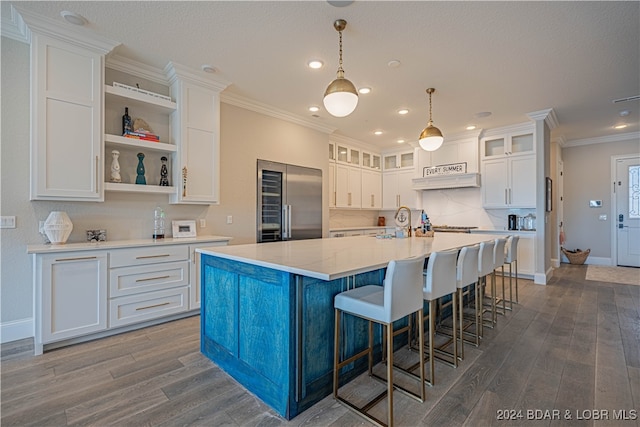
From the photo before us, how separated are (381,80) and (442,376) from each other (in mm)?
3148

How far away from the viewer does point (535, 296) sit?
4.18 metres

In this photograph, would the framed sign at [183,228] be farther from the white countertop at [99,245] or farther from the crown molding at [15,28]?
the crown molding at [15,28]

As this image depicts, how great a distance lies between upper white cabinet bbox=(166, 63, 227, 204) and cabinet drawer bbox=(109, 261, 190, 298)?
809mm

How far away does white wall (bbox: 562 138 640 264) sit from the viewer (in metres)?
6.34

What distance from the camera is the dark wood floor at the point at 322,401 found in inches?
68.0

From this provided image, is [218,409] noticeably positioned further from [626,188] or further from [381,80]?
[626,188]

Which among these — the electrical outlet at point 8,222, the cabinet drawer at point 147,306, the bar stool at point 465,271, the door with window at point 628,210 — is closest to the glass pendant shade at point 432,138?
the bar stool at point 465,271

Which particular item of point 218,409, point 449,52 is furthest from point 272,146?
point 218,409

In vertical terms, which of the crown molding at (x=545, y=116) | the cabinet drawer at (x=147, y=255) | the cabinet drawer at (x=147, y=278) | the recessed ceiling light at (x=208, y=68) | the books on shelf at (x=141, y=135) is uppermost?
the recessed ceiling light at (x=208, y=68)

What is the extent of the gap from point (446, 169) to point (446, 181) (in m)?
0.25

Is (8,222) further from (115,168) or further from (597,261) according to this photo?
(597,261)

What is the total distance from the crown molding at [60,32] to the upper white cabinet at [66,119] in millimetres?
14

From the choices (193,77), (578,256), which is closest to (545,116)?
(578,256)

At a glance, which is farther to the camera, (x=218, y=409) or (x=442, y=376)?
(x=442, y=376)
